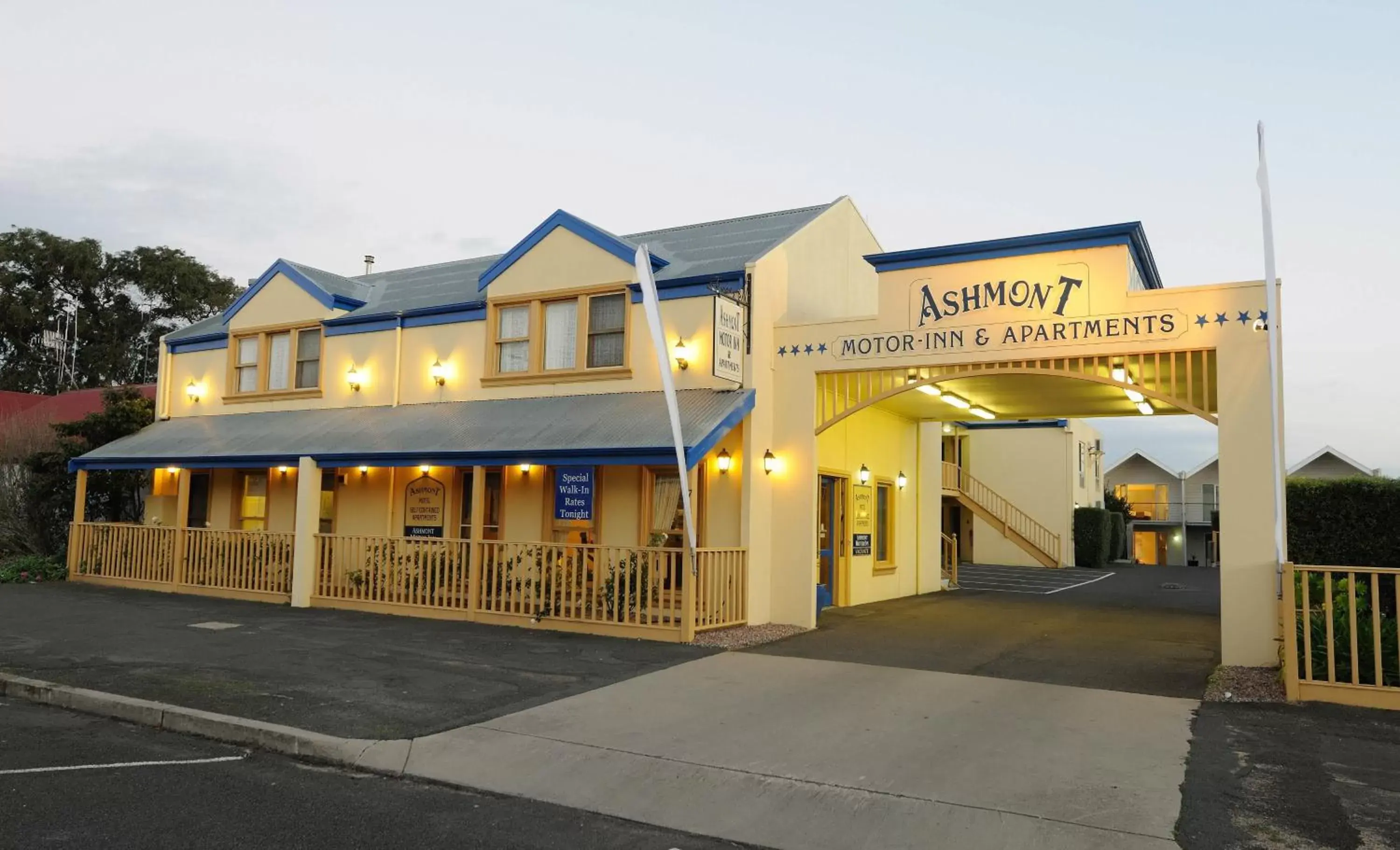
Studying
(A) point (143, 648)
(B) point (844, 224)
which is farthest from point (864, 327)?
(A) point (143, 648)

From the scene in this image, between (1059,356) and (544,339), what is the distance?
802 centimetres

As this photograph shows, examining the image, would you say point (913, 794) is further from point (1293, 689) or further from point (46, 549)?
point (46, 549)

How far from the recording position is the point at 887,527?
60.4 ft

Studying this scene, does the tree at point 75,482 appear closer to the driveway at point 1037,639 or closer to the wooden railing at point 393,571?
the wooden railing at point 393,571

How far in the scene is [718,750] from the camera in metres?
6.89

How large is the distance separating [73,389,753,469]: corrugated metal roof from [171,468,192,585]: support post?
0.52m

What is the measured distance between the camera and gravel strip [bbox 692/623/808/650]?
11.9 m

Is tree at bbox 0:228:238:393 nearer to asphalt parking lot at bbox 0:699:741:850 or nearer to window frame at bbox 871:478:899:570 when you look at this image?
window frame at bbox 871:478:899:570

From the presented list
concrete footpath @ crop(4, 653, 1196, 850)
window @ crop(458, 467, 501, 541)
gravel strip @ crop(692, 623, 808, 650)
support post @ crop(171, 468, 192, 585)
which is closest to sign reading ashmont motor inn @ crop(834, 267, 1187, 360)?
gravel strip @ crop(692, 623, 808, 650)

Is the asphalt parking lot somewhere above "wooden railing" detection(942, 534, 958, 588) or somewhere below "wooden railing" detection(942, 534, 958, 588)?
below

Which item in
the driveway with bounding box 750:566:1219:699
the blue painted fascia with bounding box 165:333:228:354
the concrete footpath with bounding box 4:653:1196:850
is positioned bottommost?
the concrete footpath with bounding box 4:653:1196:850

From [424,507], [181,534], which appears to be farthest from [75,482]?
[424,507]

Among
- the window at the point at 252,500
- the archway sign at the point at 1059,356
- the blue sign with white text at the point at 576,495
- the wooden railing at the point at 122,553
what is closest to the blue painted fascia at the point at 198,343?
the window at the point at 252,500

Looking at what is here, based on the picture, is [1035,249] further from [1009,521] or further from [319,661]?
[1009,521]
